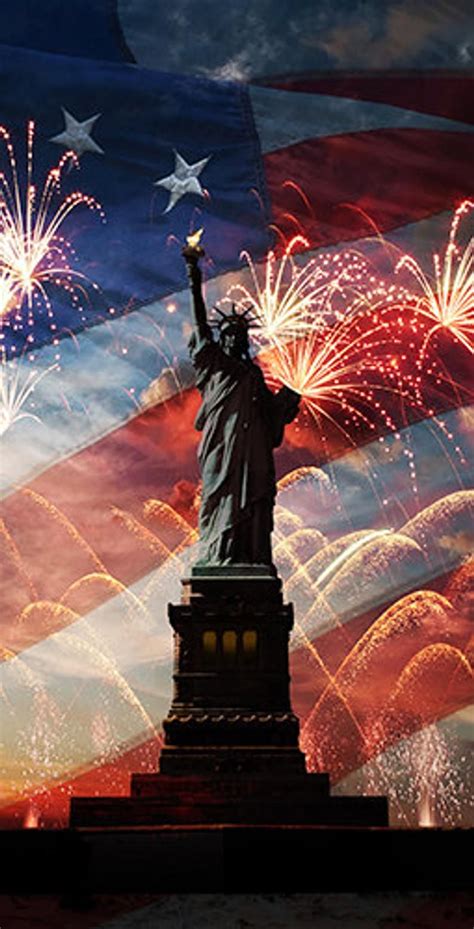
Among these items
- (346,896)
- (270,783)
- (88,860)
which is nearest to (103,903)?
(88,860)

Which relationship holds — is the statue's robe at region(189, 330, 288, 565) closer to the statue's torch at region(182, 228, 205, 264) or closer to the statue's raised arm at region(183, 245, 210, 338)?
the statue's raised arm at region(183, 245, 210, 338)

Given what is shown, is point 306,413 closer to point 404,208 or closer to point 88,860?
point 404,208

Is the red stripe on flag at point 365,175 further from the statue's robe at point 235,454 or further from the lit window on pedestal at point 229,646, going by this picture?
the lit window on pedestal at point 229,646

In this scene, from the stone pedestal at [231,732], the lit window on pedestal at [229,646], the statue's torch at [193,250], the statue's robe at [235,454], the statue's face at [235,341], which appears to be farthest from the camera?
the statue's face at [235,341]

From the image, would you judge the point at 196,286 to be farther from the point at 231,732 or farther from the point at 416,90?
the point at 416,90

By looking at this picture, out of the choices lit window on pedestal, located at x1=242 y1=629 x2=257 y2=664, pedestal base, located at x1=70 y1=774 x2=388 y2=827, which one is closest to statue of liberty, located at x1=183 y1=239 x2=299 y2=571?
lit window on pedestal, located at x1=242 y1=629 x2=257 y2=664

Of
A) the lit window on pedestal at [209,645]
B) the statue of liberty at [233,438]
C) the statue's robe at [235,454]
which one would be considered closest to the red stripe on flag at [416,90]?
the statue of liberty at [233,438]

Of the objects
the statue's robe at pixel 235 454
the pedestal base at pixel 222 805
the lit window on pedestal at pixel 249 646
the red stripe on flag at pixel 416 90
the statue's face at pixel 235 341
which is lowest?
the pedestal base at pixel 222 805

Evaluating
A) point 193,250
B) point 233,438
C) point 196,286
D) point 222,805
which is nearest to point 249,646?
point 222,805
